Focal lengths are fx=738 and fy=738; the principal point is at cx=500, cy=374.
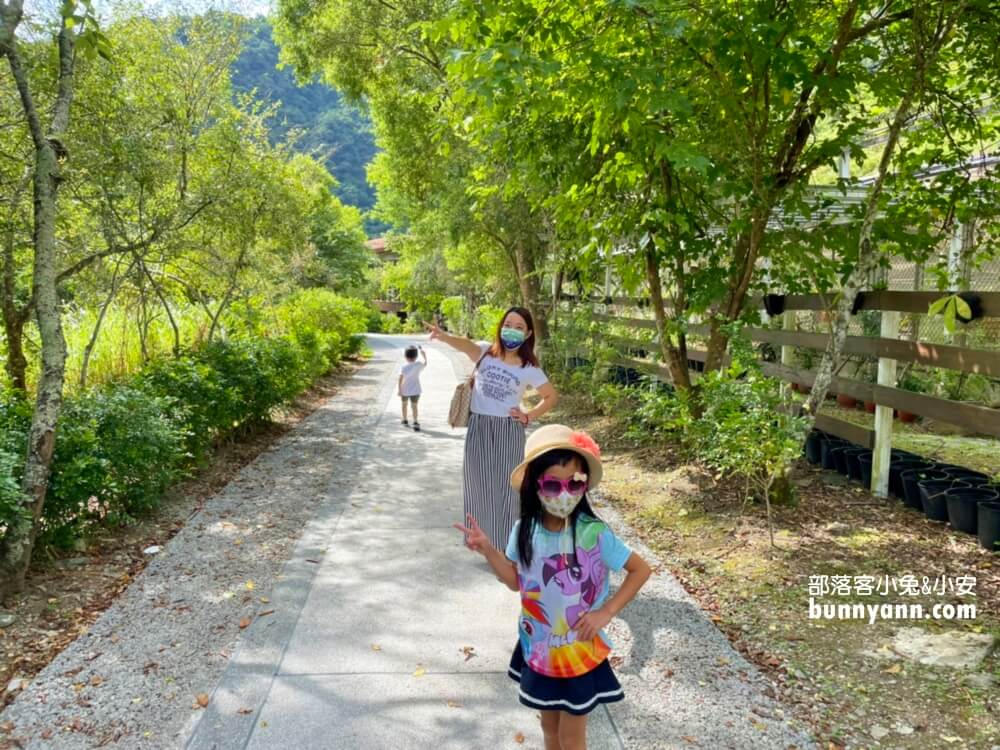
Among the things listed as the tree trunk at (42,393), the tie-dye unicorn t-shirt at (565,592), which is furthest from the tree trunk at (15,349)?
the tie-dye unicorn t-shirt at (565,592)

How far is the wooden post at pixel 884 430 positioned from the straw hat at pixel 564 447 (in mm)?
4634

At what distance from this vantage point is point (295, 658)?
141 inches

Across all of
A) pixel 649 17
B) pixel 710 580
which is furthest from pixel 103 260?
pixel 710 580

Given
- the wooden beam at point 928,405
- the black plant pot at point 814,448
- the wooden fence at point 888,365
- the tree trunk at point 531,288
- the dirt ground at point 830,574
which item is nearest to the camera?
the dirt ground at point 830,574

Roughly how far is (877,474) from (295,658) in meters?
4.82

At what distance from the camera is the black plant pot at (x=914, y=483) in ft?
18.6

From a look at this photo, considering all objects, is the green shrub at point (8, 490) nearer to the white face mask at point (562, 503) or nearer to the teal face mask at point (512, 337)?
the teal face mask at point (512, 337)

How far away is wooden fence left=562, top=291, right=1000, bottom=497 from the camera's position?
502 cm

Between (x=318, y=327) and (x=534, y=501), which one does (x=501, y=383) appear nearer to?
(x=534, y=501)

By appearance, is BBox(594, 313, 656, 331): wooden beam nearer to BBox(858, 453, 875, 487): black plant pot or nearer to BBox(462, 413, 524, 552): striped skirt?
BBox(858, 453, 875, 487): black plant pot

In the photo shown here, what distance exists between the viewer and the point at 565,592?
2283 mm

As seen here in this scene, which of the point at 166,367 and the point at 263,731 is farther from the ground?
the point at 166,367

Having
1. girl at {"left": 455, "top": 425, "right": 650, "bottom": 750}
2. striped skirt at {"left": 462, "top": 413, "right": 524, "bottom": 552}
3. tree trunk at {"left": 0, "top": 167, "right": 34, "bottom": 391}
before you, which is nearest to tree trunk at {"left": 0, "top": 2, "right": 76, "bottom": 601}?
tree trunk at {"left": 0, "top": 167, "right": 34, "bottom": 391}

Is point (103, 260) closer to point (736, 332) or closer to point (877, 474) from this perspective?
point (736, 332)
